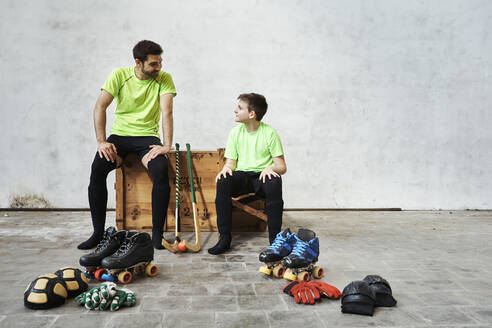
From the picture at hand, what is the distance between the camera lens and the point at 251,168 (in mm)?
2568

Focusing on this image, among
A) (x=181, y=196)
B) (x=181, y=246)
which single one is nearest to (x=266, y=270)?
(x=181, y=246)

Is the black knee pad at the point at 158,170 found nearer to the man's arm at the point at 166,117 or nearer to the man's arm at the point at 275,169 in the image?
the man's arm at the point at 166,117

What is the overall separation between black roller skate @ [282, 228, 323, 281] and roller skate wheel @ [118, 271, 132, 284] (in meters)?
0.72

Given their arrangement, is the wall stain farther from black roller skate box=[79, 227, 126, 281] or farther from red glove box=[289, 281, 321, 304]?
red glove box=[289, 281, 321, 304]

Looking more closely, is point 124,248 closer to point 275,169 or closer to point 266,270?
point 266,270

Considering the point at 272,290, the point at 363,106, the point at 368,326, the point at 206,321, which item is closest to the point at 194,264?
the point at 272,290

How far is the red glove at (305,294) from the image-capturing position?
1.50 m

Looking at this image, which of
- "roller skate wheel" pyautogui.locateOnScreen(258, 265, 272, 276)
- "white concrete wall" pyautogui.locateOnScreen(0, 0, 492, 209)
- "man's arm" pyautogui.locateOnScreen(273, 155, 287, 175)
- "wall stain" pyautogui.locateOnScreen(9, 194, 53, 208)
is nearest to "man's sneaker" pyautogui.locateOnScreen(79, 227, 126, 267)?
"roller skate wheel" pyautogui.locateOnScreen(258, 265, 272, 276)

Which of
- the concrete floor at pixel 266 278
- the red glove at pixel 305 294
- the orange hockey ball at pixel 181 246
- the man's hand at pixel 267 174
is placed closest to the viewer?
the concrete floor at pixel 266 278

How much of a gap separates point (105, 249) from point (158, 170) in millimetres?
A: 777

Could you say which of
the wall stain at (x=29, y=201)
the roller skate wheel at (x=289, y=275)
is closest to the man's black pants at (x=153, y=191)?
the roller skate wheel at (x=289, y=275)

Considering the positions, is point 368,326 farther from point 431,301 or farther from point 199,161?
point 199,161

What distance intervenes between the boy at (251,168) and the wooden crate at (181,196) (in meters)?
0.35

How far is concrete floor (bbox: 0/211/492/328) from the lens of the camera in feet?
4.47
